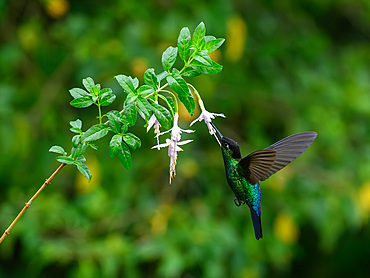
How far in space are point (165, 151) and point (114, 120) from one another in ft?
8.05

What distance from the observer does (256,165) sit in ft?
4.33

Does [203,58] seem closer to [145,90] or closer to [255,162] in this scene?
[145,90]

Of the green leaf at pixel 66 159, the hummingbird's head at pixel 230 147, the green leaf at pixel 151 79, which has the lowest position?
the green leaf at pixel 66 159

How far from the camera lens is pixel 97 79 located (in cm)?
340

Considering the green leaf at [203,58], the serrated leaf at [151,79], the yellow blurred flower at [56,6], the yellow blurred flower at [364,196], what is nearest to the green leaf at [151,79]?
the serrated leaf at [151,79]

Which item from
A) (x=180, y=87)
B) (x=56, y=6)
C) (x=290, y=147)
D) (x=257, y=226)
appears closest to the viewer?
(x=180, y=87)

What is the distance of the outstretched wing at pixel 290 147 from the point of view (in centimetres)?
122

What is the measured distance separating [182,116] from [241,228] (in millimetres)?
909

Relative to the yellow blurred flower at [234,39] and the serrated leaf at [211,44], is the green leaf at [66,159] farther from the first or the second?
the yellow blurred flower at [234,39]

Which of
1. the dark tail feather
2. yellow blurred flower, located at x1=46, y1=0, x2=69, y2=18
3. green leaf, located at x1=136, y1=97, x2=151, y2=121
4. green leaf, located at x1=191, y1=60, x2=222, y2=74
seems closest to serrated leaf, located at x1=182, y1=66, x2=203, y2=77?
green leaf, located at x1=191, y1=60, x2=222, y2=74

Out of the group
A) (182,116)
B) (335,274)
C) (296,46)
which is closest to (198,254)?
(182,116)

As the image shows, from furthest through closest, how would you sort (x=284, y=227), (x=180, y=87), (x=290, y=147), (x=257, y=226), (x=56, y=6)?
1. (x=284, y=227)
2. (x=56, y=6)
3. (x=257, y=226)
4. (x=290, y=147)
5. (x=180, y=87)

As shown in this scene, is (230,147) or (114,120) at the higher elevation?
(230,147)

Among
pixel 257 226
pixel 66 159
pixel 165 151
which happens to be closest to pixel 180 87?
pixel 66 159
